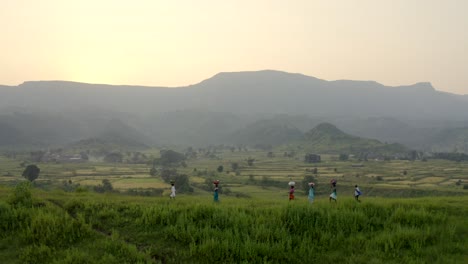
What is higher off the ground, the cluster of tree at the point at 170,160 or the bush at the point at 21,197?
the bush at the point at 21,197

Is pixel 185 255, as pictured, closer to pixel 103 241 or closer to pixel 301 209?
pixel 103 241

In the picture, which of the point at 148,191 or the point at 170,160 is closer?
the point at 148,191

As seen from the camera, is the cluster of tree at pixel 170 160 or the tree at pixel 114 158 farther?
the tree at pixel 114 158

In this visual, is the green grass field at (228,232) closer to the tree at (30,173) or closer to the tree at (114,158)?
the tree at (30,173)

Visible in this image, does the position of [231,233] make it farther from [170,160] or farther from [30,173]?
[170,160]

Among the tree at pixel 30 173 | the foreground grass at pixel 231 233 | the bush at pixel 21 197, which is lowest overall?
the tree at pixel 30 173

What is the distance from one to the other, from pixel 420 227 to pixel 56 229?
16536 millimetres

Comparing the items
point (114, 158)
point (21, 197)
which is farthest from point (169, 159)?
point (21, 197)

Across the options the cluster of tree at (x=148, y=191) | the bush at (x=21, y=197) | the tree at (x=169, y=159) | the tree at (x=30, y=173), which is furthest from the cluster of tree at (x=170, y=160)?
the bush at (x=21, y=197)

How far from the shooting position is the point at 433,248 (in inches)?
587

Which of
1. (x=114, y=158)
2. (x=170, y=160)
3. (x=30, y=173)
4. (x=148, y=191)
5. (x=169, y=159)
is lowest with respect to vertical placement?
(x=114, y=158)

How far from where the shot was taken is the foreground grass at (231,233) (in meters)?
14.5

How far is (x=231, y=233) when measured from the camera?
1588 centimetres

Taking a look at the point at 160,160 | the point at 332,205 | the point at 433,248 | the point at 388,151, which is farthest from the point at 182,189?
the point at 388,151
